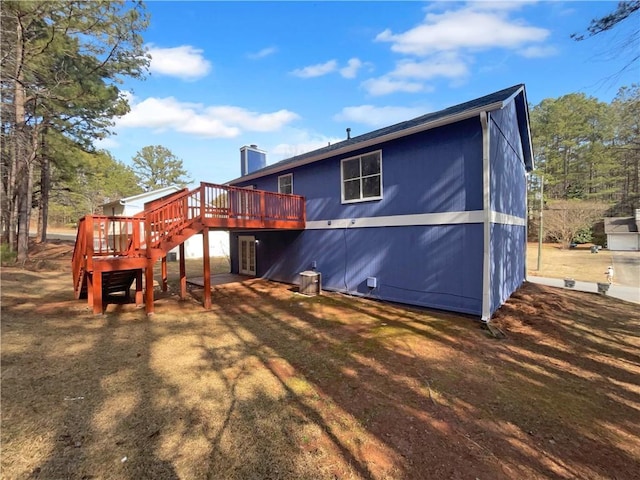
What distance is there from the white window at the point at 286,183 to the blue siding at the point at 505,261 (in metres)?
7.13

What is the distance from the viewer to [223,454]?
96.5 inches

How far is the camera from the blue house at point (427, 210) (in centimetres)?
645

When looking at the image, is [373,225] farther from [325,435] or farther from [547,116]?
[547,116]

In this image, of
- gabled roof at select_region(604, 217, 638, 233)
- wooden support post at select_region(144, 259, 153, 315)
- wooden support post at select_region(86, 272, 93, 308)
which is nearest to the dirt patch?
wooden support post at select_region(144, 259, 153, 315)

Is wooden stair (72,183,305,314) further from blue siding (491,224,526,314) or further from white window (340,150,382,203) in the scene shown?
blue siding (491,224,526,314)

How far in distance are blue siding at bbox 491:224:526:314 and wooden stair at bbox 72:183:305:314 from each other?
6369 mm

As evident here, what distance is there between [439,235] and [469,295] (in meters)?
1.53

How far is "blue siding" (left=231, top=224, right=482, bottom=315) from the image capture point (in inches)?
258

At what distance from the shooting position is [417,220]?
7.37 meters

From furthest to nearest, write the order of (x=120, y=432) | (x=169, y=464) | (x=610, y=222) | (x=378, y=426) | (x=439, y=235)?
(x=610, y=222) < (x=439, y=235) < (x=378, y=426) < (x=120, y=432) < (x=169, y=464)

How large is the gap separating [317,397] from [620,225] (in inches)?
1329

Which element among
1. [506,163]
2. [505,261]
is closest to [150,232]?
[505,261]

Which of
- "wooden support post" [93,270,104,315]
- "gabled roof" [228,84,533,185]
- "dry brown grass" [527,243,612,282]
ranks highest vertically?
"gabled roof" [228,84,533,185]

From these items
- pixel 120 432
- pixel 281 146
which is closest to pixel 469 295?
pixel 120 432
